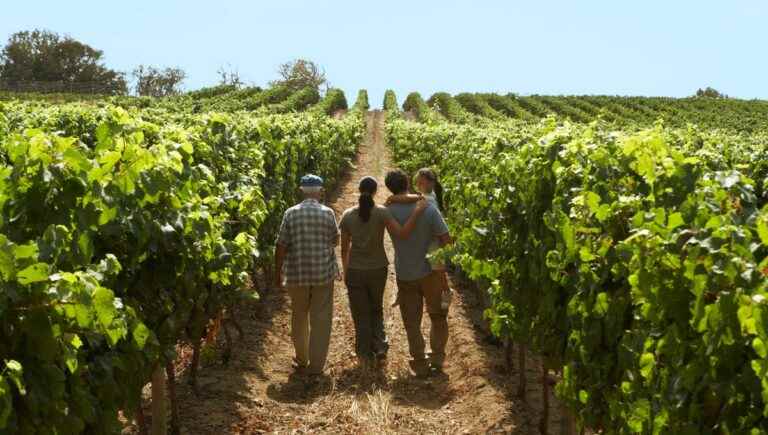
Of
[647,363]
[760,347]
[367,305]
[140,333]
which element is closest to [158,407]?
[367,305]

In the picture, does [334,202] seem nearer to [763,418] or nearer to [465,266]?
[465,266]

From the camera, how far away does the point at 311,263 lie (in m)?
8.99

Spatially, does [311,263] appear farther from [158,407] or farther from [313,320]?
[158,407]

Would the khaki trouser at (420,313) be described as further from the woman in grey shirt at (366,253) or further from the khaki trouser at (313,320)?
the khaki trouser at (313,320)

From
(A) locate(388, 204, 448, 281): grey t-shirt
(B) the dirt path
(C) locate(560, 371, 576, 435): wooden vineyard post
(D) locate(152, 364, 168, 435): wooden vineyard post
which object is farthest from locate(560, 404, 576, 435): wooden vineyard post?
(D) locate(152, 364, 168, 435): wooden vineyard post

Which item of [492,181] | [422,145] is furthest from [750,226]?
[422,145]

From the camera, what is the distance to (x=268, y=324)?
11961 millimetres

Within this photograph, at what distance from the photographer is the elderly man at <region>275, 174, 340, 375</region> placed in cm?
900

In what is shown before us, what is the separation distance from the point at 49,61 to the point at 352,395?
87.6 m

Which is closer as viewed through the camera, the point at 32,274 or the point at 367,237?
the point at 32,274

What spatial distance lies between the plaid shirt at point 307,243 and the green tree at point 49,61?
8126 cm

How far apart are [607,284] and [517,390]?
3.56m

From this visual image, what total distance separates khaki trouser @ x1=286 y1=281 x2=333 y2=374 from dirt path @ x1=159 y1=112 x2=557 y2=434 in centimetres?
27

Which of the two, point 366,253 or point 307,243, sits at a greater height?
point 307,243
